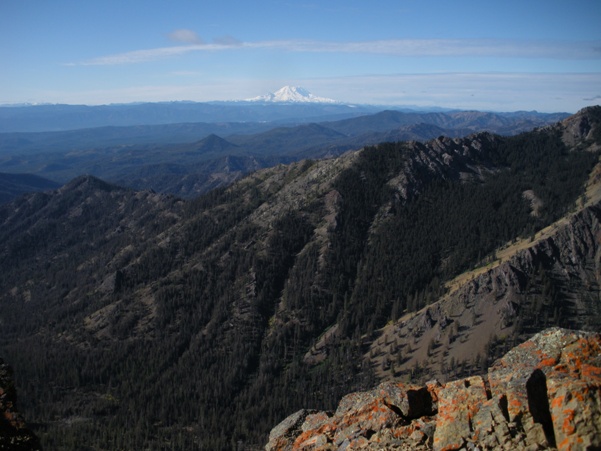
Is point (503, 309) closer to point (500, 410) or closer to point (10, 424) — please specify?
point (500, 410)

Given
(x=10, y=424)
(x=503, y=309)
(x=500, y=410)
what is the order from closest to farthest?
(x=500, y=410) < (x=10, y=424) < (x=503, y=309)

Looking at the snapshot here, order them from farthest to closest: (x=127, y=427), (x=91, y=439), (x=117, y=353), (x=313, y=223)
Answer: (x=313, y=223) → (x=117, y=353) → (x=127, y=427) → (x=91, y=439)

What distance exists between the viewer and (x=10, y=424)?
19.4 m

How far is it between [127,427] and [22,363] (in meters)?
59.9

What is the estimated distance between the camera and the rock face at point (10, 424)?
59.4 ft

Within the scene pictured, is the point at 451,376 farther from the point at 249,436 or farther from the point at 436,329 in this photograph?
the point at 249,436

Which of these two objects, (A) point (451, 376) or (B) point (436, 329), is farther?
(B) point (436, 329)

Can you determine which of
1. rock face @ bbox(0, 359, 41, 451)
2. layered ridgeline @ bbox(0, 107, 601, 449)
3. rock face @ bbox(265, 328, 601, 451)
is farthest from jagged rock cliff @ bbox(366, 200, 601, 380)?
rock face @ bbox(0, 359, 41, 451)

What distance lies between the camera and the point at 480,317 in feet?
407

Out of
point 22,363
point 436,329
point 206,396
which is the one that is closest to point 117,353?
point 22,363

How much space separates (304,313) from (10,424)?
13952 cm

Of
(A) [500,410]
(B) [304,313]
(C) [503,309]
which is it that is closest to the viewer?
(A) [500,410]

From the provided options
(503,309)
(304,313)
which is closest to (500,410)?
(503,309)

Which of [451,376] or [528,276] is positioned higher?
[528,276]
